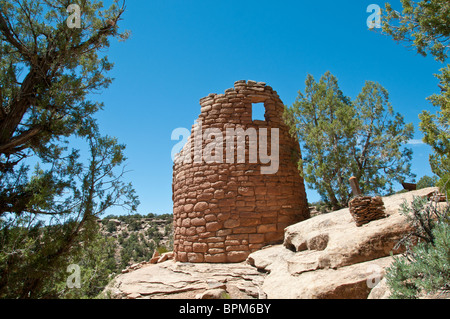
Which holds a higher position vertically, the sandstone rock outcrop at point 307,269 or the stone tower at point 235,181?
the stone tower at point 235,181

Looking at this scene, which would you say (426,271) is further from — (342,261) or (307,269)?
(307,269)

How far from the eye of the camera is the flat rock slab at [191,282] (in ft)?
14.6

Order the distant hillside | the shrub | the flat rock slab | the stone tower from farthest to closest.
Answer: the distant hillside
the stone tower
the flat rock slab
the shrub

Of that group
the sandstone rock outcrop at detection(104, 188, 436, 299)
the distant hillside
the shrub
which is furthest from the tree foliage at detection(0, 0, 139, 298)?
the distant hillside

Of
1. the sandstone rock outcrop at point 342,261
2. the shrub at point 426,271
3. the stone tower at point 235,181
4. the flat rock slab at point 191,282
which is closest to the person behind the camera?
the shrub at point 426,271

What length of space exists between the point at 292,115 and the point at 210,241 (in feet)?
13.1

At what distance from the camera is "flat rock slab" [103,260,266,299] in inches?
176

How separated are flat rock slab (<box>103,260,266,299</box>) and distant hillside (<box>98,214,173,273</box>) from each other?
8.83 meters

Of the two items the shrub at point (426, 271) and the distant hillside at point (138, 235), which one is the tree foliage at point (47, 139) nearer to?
the shrub at point (426, 271)

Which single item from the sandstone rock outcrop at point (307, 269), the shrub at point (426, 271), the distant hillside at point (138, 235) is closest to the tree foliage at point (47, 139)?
the sandstone rock outcrop at point (307, 269)

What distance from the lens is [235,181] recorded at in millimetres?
6777

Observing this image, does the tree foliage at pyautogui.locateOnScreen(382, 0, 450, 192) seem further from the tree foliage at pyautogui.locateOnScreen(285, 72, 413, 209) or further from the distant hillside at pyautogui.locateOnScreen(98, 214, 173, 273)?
the distant hillside at pyautogui.locateOnScreen(98, 214, 173, 273)

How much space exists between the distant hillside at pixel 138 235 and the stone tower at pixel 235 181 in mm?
8271

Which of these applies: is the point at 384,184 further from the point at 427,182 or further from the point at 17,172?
the point at 17,172
